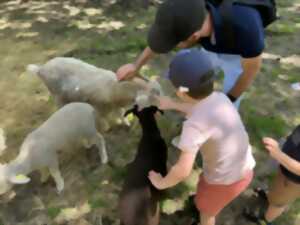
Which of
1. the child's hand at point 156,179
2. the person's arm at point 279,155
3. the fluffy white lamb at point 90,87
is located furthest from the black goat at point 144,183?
the person's arm at point 279,155

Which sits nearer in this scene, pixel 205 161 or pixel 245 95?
pixel 205 161

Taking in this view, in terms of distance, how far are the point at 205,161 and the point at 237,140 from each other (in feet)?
0.73

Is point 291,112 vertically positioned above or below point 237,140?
below

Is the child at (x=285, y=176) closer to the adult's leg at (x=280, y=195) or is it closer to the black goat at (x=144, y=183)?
the adult's leg at (x=280, y=195)

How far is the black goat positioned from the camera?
2709 millimetres

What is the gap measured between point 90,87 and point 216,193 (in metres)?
1.62

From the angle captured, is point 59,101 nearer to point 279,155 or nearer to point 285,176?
point 285,176

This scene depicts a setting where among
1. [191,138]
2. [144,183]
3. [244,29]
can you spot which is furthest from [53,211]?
[244,29]

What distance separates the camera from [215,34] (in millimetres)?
2902

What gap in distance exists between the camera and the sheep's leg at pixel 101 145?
3.64 metres

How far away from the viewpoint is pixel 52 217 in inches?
130

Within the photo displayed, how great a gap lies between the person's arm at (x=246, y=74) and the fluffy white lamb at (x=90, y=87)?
0.79 metres

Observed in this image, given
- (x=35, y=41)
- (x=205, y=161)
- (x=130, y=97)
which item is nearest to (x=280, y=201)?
(x=205, y=161)

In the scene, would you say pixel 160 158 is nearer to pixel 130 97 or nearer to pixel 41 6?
pixel 130 97
